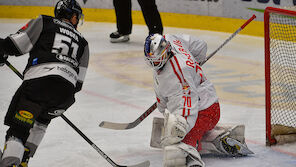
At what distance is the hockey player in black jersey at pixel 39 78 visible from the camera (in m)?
2.49

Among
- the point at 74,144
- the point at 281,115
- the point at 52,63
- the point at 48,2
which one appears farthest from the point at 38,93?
the point at 48,2

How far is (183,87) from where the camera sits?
9.16ft

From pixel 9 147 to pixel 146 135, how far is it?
125 cm

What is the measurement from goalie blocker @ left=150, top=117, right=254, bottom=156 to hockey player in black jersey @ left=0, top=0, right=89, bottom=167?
640 mm

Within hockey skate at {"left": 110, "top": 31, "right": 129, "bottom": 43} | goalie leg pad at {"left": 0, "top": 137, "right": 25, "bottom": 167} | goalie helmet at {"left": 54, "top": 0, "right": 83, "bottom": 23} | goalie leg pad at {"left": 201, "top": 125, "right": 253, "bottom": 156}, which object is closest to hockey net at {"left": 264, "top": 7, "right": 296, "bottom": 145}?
goalie leg pad at {"left": 201, "top": 125, "right": 253, "bottom": 156}

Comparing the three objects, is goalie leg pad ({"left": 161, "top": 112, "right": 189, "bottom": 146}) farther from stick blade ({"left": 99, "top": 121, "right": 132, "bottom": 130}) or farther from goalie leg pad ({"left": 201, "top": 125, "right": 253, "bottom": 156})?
stick blade ({"left": 99, "top": 121, "right": 132, "bottom": 130})

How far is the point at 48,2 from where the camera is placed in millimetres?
7465

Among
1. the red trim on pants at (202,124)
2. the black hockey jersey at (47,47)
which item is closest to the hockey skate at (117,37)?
the red trim on pants at (202,124)

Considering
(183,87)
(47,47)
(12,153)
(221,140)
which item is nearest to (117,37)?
(221,140)

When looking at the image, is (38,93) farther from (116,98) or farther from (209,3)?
(209,3)

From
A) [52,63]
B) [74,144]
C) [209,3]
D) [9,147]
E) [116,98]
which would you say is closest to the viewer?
[9,147]

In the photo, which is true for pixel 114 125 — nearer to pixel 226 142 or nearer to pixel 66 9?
pixel 226 142

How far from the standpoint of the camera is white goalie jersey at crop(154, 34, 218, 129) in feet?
9.12

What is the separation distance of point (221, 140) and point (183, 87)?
434 millimetres
